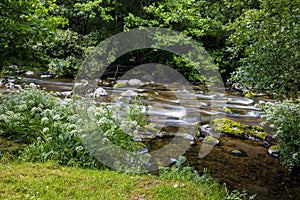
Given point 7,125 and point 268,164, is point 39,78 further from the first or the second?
point 268,164

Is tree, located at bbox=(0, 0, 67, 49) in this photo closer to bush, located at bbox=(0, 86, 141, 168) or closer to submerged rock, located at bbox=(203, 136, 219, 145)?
bush, located at bbox=(0, 86, 141, 168)

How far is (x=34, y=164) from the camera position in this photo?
4711 mm

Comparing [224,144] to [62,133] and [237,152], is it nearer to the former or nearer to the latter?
[237,152]

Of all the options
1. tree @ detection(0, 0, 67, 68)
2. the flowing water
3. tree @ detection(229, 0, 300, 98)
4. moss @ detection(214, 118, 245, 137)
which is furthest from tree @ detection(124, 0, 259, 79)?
tree @ detection(0, 0, 67, 68)

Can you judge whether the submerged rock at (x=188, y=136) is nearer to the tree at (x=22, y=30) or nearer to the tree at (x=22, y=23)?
the tree at (x=22, y=30)

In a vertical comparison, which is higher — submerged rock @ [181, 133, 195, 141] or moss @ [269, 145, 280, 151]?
submerged rock @ [181, 133, 195, 141]

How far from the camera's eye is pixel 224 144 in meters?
7.88

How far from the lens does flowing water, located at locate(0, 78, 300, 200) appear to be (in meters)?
5.74

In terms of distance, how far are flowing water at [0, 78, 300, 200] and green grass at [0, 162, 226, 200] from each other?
129cm

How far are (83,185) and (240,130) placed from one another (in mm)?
5894

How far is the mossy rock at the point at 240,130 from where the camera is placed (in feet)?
28.0

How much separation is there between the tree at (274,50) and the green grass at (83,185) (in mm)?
1992

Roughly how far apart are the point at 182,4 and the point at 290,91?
1238cm

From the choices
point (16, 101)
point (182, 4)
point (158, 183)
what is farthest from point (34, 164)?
point (182, 4)
